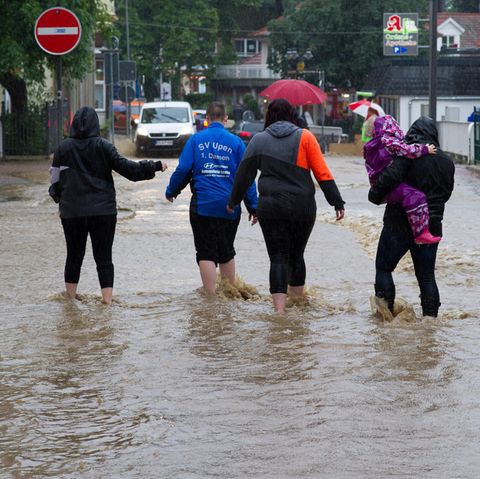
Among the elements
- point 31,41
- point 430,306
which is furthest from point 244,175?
point 31,41

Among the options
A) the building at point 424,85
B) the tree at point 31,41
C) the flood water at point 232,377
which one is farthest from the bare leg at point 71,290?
the building at point 424,85

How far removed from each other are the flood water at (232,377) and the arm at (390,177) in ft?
2.97

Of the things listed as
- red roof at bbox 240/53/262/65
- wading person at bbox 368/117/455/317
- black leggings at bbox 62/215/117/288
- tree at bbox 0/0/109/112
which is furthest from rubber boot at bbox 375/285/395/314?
red roof at bbox 240/53/262/65

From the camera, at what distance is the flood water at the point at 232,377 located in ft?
18.9

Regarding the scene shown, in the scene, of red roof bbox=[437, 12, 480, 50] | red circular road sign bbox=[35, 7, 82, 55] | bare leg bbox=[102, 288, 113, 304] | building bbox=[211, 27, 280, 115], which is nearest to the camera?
bare leg bbox=[102, 288, 113, 304]

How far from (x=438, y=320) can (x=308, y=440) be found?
355 cm

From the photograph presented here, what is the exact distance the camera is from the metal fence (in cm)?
3236

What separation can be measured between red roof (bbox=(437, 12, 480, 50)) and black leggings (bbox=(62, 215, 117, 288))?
276 feet

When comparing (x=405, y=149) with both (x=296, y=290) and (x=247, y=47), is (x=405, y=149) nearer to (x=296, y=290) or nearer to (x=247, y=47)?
(x=296, y=290)

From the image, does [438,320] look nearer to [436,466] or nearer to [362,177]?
[436,466]

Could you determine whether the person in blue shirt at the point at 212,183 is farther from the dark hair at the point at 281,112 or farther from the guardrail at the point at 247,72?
the guardrail at the point at 247,72

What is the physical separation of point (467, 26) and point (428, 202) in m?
87.2

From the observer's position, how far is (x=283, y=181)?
938 centimetres

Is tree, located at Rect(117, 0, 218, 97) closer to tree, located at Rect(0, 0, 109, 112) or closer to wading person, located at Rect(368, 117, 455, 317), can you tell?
tree, located at Rect(0, 0, 109, 112)
